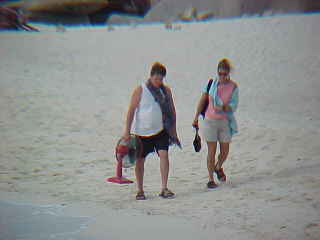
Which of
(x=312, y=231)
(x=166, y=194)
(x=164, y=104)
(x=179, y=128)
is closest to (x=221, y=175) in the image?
(x=166, y=194)

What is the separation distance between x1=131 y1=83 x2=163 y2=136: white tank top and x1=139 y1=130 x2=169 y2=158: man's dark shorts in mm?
41

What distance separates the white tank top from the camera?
13.2 ft

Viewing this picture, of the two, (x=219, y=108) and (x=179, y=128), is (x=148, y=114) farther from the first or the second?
(x=179, y=128)

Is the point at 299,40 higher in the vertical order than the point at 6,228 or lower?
higher

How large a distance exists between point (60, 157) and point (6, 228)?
2.61 metres

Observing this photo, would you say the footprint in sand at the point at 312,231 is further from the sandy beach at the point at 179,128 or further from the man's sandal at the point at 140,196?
the man's sandal at the point at 140,196

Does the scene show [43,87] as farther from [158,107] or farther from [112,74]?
[158,107]

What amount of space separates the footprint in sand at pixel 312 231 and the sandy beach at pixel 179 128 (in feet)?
0.04

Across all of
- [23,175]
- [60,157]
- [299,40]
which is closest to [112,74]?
[299,40]

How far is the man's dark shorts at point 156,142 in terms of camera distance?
4.10 metres

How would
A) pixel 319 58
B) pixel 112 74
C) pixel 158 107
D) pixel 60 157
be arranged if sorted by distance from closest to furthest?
pixel 158 107, pixel 60 157, pixel 319 58, pixel 112 74

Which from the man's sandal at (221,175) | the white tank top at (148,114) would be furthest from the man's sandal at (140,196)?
the man's sandal at (221,175)

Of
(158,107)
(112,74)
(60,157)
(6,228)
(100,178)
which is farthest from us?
(112,74)

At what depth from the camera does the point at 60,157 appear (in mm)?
6211
